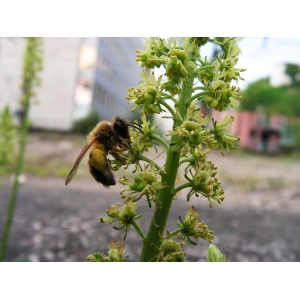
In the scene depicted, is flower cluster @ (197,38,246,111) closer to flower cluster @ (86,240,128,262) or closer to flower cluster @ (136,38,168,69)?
flower cluster @ (136,38,168,69)

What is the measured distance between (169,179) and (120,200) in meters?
2.55

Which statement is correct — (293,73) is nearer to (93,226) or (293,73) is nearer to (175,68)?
(93,226)

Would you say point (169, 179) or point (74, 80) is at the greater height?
point (74, 80)

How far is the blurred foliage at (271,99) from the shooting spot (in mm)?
2505

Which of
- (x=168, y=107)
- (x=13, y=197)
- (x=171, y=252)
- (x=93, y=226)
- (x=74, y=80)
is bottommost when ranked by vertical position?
(x=93, y=226)

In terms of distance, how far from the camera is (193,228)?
613 mm

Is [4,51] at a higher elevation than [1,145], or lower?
higher

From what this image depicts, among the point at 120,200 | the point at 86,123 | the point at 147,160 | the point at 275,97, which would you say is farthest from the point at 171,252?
the point at 120,200

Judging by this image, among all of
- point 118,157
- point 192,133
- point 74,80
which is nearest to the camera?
point 192,133

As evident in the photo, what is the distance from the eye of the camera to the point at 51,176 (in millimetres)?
3080
